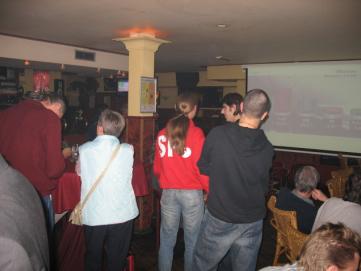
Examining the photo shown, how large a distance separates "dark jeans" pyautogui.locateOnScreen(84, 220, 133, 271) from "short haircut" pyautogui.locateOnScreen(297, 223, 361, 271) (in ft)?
4.27

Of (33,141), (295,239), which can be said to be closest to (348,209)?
(295,239)

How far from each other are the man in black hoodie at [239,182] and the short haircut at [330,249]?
24.0 inches

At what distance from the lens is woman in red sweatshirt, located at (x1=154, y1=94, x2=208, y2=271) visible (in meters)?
2.46

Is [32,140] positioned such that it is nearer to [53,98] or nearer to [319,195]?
[53,98]

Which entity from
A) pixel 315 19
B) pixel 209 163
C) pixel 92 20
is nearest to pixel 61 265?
pixel 209 163

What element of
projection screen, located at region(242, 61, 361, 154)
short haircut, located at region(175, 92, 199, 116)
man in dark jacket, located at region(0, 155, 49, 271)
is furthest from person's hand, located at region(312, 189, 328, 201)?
projection screen, located at region(242, 61, 361, 154)

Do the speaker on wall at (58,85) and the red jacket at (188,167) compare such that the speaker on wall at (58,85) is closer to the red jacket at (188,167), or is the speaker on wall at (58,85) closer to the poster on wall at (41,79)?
the poster on wall at (41,79)

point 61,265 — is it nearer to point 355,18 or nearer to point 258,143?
point 258,143

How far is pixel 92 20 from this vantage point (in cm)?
369

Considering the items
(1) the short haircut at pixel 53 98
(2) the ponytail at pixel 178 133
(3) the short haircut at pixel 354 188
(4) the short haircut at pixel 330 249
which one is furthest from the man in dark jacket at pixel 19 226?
(3) the short haircut at pixel 354 188

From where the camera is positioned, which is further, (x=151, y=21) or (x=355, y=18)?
(x=151, y=21)

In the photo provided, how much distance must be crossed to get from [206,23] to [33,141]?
7.61 ft

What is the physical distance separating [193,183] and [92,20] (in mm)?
2292

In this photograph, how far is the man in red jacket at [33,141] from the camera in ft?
7.25
